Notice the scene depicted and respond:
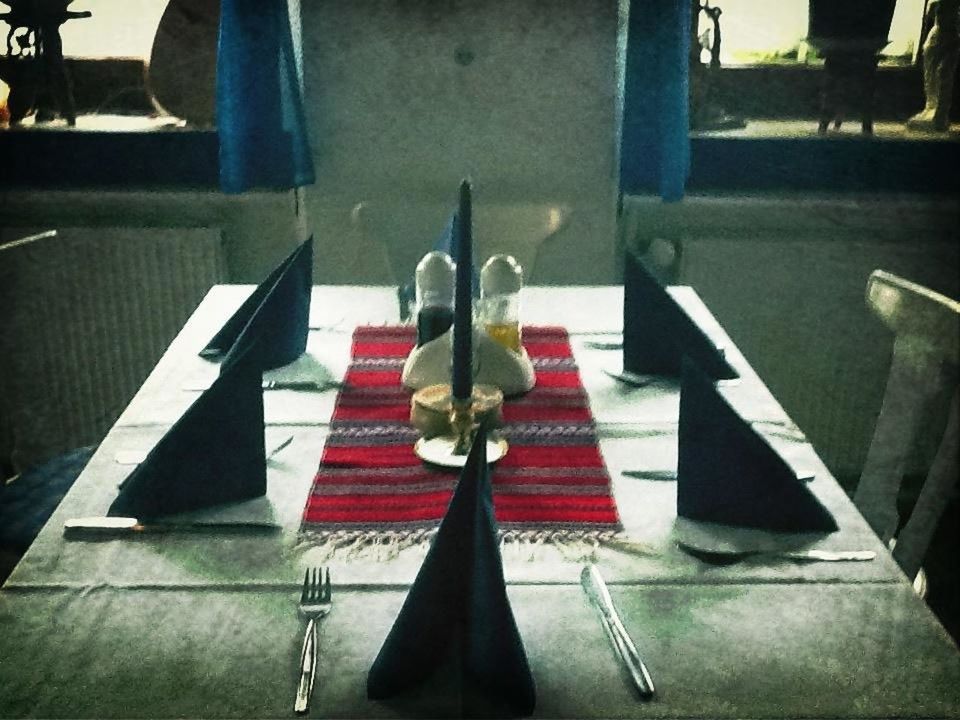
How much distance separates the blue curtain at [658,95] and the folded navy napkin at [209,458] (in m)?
1.52

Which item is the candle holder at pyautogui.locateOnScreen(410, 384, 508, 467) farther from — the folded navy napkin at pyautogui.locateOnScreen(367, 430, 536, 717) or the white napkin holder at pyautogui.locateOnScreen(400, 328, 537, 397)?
the folded navy napkin at pyautogui.locateOnScreen(367, 430, 536, 717)

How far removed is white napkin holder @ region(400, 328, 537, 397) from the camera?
1.44m

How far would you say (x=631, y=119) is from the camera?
95.4 inches

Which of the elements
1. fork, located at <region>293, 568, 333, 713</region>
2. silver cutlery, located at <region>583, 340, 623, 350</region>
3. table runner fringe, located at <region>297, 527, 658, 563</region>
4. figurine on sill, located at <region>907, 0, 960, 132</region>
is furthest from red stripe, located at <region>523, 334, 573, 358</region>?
figurine on sill, located at <region>907, 0, 960, 132</region>

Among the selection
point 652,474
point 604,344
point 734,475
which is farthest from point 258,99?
point 734,475

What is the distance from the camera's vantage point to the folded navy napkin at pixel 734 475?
1.07m

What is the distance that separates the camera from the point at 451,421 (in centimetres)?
127

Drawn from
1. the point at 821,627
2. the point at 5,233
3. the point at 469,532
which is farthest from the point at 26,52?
the point at 821,627

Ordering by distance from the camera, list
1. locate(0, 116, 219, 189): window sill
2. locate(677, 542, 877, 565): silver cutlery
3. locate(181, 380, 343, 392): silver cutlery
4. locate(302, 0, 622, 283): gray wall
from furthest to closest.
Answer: locate(0, 116, 219, 189): window sill → locate(302, 0, 622, 283): gray wall → locate(181, 380, 343, 392): silver cutlery → locate(677, 542, 877, 565): silver cutlery

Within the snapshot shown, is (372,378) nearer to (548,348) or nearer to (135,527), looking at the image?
(548,348)

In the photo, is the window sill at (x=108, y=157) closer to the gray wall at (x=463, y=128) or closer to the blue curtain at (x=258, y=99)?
the blue curtain at (x=258, y=99)

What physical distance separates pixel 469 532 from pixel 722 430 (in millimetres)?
352

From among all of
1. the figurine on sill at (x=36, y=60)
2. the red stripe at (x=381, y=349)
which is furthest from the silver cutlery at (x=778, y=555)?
the figurine on sill at (x=36, y=60)

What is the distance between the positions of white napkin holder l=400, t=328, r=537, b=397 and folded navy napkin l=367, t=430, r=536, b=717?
560 mm
